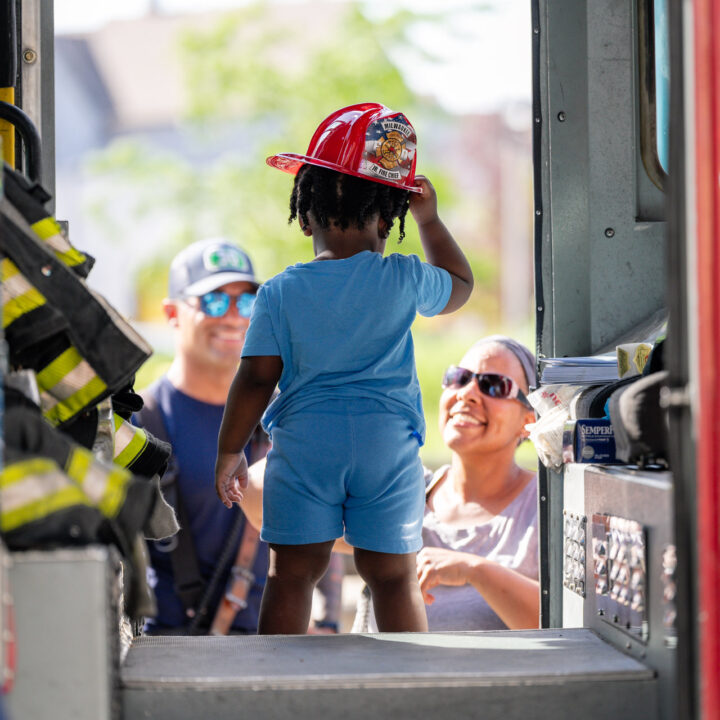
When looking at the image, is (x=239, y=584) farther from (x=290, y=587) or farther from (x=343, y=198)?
(x=343, y=198)

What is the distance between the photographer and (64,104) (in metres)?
→ 17.9

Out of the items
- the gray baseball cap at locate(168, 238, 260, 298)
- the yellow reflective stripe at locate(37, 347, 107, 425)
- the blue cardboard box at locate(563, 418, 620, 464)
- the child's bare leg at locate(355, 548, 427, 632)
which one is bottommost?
the child's bare leg at locate(355, 548, 427, 632)

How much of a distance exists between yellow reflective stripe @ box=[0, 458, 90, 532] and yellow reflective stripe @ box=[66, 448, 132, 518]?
66 millimetres

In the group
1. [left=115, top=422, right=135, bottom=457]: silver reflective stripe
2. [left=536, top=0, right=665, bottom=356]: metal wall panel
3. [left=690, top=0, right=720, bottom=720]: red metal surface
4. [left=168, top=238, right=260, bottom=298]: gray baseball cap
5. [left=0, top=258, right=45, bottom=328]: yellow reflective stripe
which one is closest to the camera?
[left=690, top=0, right=720, bottom=720]: red metal surface

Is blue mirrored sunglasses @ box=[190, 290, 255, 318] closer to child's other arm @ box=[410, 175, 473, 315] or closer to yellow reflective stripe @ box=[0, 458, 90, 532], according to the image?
child's other arm @ box=[410, 175, 473, 315]

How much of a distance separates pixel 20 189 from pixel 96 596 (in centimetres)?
85

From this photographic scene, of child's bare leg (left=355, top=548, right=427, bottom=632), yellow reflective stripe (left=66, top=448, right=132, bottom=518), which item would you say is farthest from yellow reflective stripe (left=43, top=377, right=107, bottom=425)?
child's bare leg (left=355, top=548, right=427, bottom=632)

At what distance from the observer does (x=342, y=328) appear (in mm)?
2871

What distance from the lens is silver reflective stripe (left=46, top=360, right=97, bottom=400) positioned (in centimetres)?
207

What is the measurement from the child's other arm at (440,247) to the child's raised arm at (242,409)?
545 mm

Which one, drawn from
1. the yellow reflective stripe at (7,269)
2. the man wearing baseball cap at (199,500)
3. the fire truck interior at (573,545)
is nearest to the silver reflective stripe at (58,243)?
the yellow reflective stripe at (7,269)

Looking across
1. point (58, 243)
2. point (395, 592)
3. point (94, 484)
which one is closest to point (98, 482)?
point (94, 484)

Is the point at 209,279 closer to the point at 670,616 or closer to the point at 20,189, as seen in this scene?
the point at 20,189

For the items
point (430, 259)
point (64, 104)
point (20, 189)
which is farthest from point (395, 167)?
point (64, 104)
